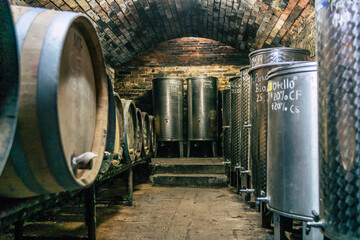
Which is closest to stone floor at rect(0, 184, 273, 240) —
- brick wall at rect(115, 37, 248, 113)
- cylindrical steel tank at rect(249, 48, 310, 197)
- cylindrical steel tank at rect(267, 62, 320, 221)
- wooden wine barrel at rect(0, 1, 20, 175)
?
cylindrical steel tank at rect(249, 48, 310, 197)

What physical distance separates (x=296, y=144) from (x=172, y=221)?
1.95m

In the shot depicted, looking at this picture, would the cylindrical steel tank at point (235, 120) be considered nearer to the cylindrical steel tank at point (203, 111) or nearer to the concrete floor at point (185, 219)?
the concrete floor at point (185, 219)

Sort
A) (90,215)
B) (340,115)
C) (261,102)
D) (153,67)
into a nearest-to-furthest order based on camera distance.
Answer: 1. (340,115)
2. (90,215)
3. (261,102)
4. (153,67)

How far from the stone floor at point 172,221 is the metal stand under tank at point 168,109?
2.74 meters

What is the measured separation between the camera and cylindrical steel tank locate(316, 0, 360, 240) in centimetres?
128

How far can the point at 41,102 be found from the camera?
3.70 ft

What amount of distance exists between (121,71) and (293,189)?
698cm

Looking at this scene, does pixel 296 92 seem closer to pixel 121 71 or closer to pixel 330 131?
pixel 330 131

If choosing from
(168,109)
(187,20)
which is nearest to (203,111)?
(168,109)

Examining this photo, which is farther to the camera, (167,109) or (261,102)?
(167,109)

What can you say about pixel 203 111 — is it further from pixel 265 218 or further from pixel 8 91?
pixel 8 91

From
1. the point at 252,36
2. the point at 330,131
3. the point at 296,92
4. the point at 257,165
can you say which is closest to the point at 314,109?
the point at 296,92

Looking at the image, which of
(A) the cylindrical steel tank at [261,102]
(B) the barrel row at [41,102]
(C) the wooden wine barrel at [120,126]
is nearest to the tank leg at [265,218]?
(A) the cylindrical steel tank at [261,102]

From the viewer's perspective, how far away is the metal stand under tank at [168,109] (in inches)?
295
